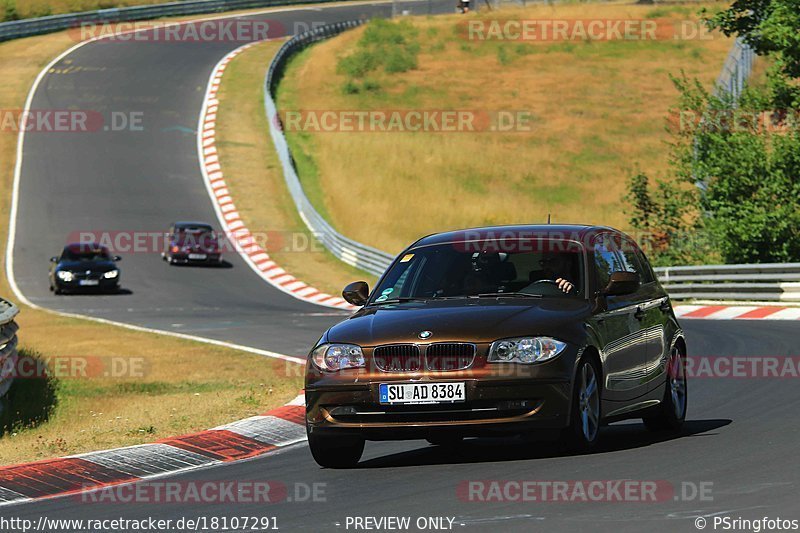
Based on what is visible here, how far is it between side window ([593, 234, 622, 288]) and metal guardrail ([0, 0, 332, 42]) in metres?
58.8

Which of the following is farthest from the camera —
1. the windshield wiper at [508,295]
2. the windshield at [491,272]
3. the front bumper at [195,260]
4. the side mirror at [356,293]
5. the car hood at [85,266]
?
the front bumper at [195,260]

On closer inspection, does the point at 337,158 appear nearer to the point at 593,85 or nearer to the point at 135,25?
the point at 593,85

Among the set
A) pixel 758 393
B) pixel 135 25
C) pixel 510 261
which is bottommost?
pixel 758 393

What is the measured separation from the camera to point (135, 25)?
73.2m

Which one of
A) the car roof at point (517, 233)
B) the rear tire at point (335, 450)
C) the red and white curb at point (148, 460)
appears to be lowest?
the red and white curb at point (148, 460)

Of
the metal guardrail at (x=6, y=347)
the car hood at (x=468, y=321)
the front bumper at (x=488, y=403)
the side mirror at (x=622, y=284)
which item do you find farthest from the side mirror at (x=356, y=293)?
the metal guardrail at (x=6, y=347)

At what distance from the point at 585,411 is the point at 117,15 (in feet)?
216

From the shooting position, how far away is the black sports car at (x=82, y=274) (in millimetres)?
34969

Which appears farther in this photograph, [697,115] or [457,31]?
[457,31]

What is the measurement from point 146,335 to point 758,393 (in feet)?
44.4

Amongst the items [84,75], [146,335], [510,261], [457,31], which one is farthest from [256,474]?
[457,31]

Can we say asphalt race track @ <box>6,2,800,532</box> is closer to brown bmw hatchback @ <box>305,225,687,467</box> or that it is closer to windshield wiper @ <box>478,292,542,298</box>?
brown bmw hatchback @ <box>305,225,687,467</box>

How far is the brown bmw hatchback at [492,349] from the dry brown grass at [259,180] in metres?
24.3

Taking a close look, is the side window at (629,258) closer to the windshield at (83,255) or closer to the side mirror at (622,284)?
the side mirror at (622,284)
